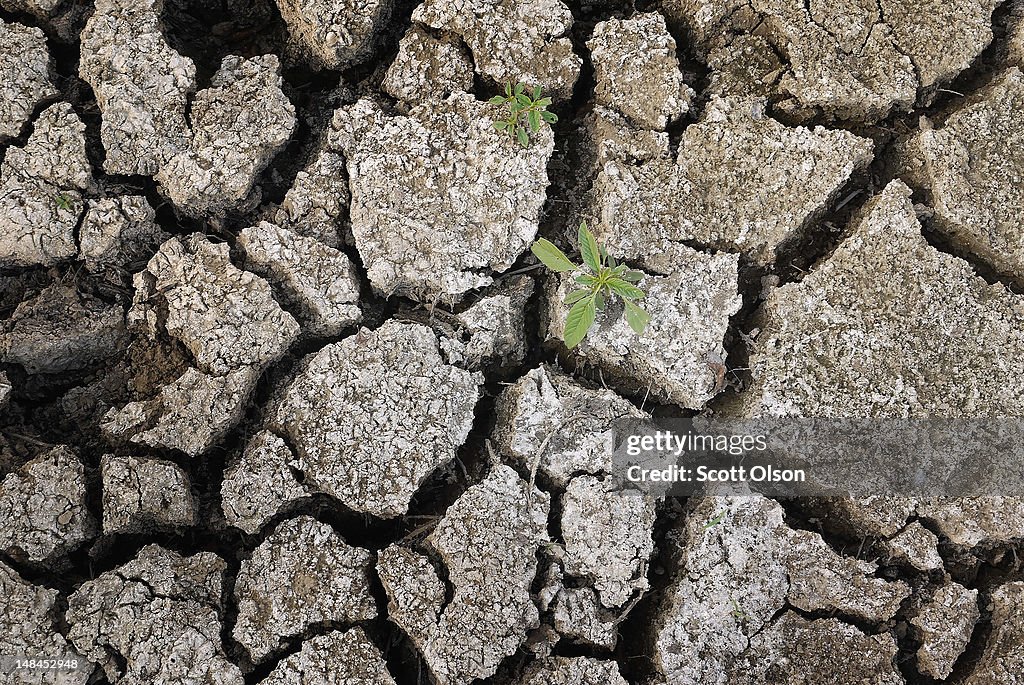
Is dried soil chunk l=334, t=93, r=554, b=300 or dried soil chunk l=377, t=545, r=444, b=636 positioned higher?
dried soil chunk l=334, t=93, r=554, b=300

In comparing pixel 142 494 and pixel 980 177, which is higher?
pixel 980 177

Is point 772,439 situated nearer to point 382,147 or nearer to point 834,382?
point 834,382

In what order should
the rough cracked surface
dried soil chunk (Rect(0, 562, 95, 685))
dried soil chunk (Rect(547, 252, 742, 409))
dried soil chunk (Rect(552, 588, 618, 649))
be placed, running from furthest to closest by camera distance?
the rough cracked surface, dried soil chunk (Rect(547, 252, 742, 409)), dried soil chunk (Rect(552, 588, 618, 649)), dried soil chunk (Rect(0, 562, 95, 685))

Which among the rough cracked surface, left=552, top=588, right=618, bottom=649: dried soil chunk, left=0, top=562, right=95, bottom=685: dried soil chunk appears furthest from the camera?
the rough cracked surface

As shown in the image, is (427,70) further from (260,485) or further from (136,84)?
(260,485)

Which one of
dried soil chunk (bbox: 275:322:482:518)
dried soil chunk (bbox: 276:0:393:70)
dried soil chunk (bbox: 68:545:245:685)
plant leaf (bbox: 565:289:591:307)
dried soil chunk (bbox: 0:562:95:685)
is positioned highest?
dried soil chunk (bbox: 276:0:393:70)

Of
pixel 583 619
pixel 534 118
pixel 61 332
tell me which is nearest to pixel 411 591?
pixel 583 619


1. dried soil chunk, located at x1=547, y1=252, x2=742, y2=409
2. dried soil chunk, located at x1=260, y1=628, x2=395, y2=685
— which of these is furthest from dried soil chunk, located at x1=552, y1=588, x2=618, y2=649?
dried soil chunk, located at x1=547, y1=252, x2=742, y2=409

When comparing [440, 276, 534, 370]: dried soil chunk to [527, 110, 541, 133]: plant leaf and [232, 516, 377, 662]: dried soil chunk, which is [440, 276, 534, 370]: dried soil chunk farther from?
[232, 516, 377, 662]: dried soil chunk
